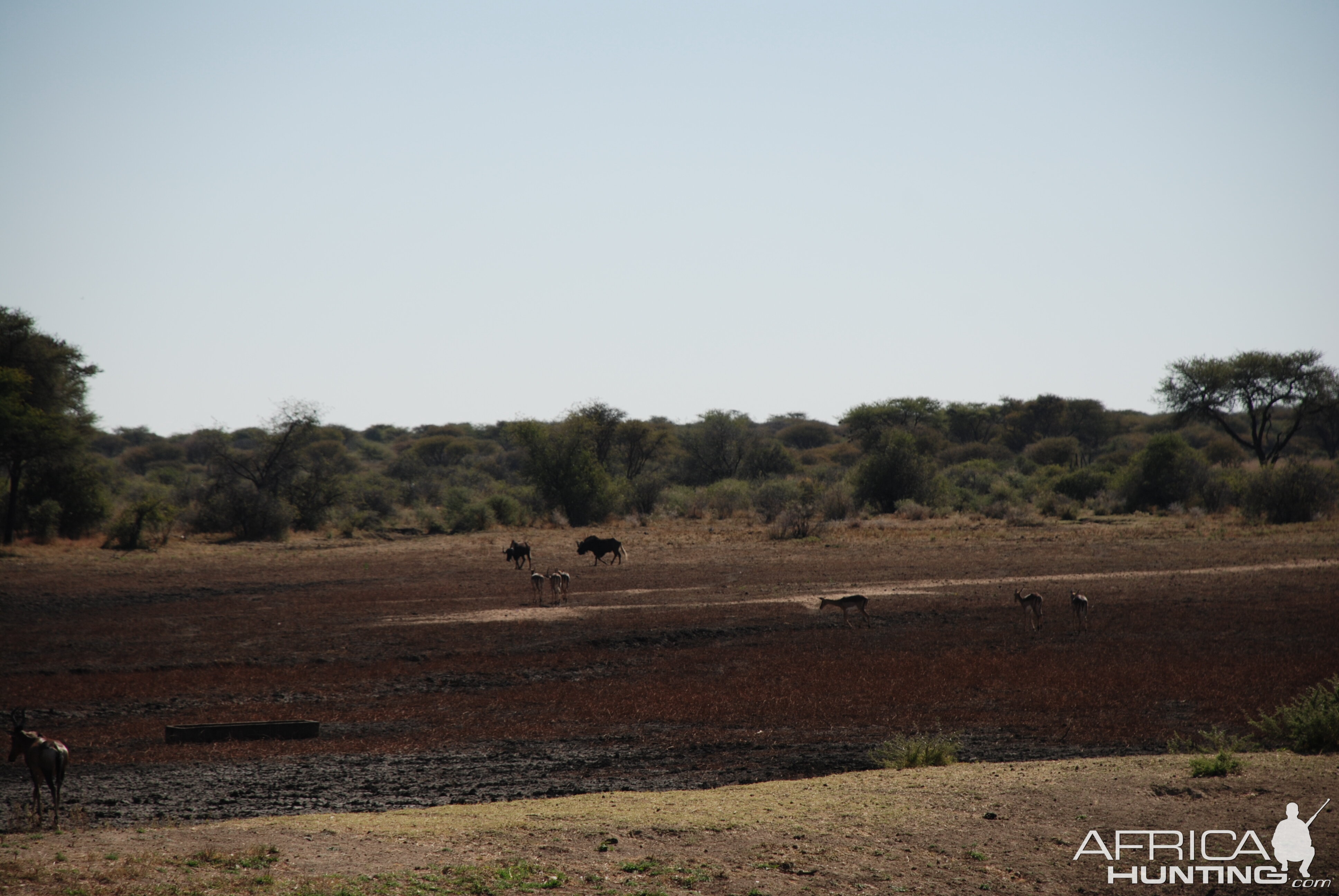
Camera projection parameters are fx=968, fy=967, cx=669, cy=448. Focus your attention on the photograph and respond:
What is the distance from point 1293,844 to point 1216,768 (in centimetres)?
179

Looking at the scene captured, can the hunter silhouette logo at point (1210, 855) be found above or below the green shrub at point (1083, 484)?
below

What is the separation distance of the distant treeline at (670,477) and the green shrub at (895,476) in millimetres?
104

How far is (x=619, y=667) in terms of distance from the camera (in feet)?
59.7

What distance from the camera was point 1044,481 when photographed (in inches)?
2498

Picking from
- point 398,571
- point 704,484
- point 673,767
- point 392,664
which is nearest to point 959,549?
point 398,571

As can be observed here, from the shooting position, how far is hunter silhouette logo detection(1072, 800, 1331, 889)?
704 cm

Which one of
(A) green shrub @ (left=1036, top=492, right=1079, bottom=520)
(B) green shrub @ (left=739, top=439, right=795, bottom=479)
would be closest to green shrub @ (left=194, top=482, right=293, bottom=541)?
(B) green shrub @ (left=739, top=439, right=795, bottom=479)

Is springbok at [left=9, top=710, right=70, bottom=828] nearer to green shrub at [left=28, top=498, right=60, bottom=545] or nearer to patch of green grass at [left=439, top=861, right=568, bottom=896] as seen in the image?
patch of green grass at [left=439, top=861, right=568, bottom=896]

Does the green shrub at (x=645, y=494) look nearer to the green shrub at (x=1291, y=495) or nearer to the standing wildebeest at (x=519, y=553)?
the standing wildebeest at (x=519, y=553)

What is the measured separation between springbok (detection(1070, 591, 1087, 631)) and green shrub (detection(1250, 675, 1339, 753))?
8.94 metres

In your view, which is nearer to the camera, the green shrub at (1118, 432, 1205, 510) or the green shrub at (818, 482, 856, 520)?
the green shrub at (818, 482, 856, 520)

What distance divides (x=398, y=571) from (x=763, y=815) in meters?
28.8

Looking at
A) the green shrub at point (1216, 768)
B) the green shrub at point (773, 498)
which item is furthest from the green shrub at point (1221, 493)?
the green shrub at point (1216, 768)

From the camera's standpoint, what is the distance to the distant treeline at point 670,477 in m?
43.5
